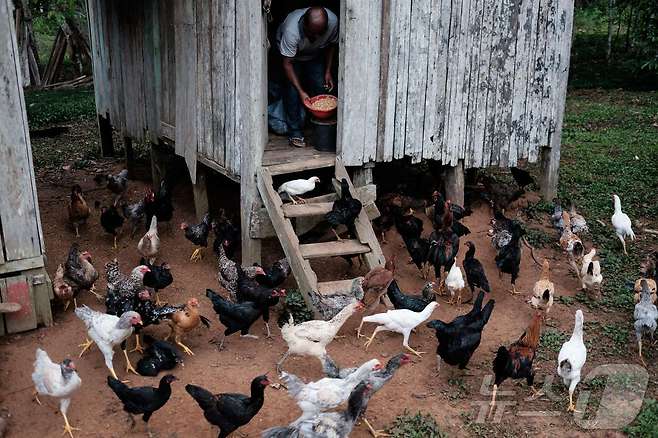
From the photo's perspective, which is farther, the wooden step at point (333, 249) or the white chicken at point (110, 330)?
the wooden step at point (333, 249)

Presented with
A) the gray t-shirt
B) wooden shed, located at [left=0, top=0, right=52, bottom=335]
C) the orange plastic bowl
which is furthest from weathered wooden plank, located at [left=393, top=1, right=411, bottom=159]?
wooden shed, located at [left=0, top=0, right=52, bottom=335]

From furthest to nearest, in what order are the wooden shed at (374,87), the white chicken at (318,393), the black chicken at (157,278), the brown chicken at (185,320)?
the wooden shed at (374,87), the black chicken at (157,278), the brown chicken at (185,320), the white chicken at (318,393)

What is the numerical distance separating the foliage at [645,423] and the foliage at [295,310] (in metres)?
3.35

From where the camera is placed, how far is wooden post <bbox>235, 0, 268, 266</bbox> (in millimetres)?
8359

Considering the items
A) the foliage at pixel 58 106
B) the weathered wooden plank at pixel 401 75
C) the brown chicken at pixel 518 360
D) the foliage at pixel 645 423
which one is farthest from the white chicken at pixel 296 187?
the foliage at pixel 58 106

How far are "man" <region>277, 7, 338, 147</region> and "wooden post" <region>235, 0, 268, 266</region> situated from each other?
1.04 metres

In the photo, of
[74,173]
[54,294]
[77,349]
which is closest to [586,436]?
[77,349]

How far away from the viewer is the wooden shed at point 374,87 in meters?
8.82

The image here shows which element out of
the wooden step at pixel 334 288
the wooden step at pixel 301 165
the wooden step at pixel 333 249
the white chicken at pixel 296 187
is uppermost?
the wooden step at pixel 301 165

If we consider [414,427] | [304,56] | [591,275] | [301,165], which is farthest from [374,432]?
[304,56]

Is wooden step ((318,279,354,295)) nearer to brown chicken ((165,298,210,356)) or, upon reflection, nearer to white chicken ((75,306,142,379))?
brown chicken ((165,298,210,356))

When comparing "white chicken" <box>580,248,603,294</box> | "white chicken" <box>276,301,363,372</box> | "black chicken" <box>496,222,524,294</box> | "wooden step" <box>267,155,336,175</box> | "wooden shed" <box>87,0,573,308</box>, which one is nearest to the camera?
"white chicken" <box>276,301,363,372</box>

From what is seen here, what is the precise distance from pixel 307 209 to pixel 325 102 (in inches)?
64.5

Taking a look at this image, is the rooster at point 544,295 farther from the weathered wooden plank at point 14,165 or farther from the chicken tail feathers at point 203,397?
the weathered wooden plank at point 14,165
